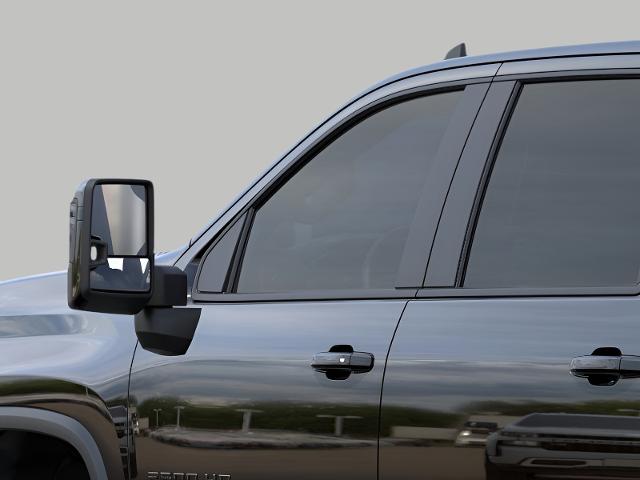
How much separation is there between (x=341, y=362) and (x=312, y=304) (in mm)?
251

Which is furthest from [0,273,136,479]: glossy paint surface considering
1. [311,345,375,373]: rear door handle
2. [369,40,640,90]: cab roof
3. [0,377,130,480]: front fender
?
[369,40,640,90]: cab roof

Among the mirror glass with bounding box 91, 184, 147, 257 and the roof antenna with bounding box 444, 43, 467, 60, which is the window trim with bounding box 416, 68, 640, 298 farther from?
the mirror glass with bounding box 91, 184, 147, 257

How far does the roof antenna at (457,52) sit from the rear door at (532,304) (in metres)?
0.43

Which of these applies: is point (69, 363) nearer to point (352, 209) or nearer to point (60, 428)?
point (60, 428)

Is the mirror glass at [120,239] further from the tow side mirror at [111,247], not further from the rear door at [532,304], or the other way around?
the rear door at [532,304]

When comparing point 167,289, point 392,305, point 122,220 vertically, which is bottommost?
point 392,305

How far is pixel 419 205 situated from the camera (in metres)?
3.91

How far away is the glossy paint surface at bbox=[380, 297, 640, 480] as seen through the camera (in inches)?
132

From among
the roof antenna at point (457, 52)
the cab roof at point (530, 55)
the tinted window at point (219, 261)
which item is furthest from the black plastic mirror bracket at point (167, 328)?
the roof antenna at point (457, 52)

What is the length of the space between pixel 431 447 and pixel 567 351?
416 millimetres

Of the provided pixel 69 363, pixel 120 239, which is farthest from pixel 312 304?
pixel 69 363

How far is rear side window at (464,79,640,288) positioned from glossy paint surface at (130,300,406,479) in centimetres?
33

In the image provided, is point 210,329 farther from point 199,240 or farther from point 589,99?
point 589,99

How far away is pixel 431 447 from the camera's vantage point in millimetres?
3598
